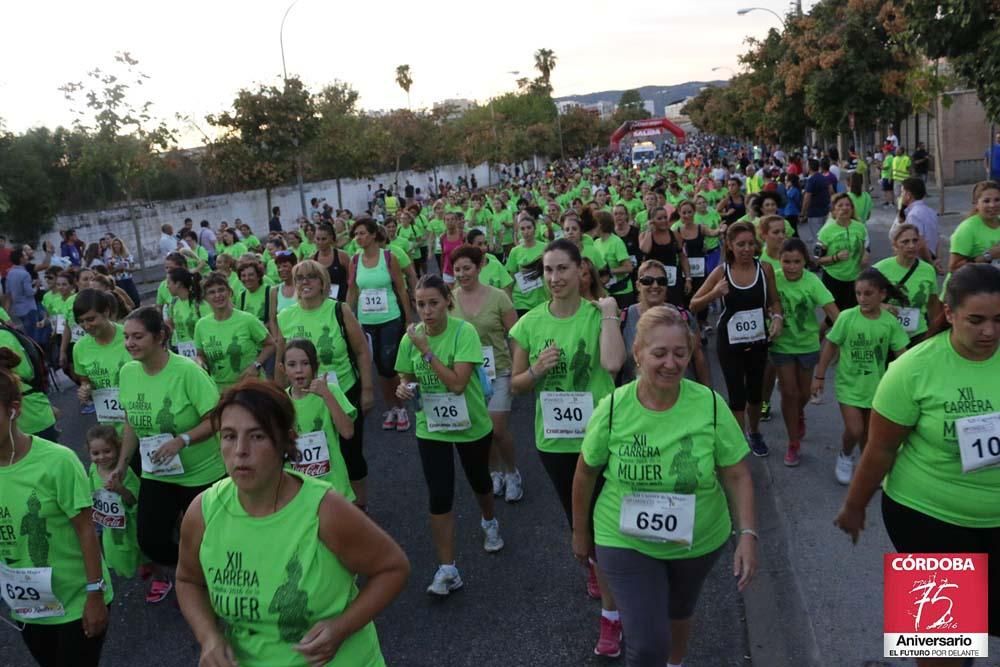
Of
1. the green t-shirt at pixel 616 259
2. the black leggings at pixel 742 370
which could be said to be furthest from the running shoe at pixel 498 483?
the green t-shirt at pixel 616 259

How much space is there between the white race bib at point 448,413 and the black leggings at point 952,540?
2.45m

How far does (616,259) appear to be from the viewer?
9.01m

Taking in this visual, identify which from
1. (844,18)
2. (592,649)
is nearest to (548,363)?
(592,649)

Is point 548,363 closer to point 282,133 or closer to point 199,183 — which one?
point 282,133

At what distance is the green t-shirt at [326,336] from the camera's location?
5.79 meters

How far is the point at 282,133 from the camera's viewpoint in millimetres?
28141

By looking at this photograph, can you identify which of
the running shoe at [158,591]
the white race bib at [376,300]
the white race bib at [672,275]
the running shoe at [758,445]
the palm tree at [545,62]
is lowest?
the running shoe at [158,591]

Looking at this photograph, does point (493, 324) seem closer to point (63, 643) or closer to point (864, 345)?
point (864, 345)

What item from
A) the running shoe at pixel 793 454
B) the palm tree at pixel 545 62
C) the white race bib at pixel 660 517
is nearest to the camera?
the white race bib at pixel 660 517

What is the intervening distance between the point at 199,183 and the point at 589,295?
37.5 metres

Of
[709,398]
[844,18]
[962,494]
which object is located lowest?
[962,494]

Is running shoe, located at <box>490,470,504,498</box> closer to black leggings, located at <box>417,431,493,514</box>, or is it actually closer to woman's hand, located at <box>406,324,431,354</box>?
black leggings, located at <box>417,431,493,514</box>

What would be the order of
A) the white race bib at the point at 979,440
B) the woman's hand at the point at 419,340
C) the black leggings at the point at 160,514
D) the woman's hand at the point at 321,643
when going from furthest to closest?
the woman's hand at the point at 419,340 < the black leggings at the point at 160,514 < the white race bib at the point at 979,440 < the woman's hand at the point at 321,643

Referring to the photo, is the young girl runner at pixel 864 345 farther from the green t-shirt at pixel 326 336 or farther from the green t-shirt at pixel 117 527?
the green t-shirt at pixel 117 527
